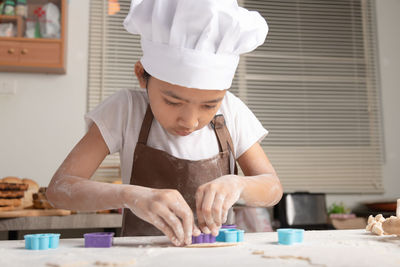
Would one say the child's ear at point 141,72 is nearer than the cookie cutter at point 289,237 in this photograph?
No

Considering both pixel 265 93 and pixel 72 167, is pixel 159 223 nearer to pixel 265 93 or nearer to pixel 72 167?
pixel 72 167

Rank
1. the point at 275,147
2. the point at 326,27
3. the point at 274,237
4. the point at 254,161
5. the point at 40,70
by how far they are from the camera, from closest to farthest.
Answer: the point at 274,237, the point at 254,161, the point at 40,70, the point at 275,147, the point at 326,27

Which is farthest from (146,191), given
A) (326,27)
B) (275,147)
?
(326,27)

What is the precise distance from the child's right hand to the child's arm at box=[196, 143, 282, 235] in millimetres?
39

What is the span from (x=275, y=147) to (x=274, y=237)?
7.67 feet

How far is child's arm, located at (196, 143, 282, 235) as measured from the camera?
0.78 metres

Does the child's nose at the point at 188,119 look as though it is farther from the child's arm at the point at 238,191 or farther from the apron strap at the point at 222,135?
the apron strap at the point at 222,135

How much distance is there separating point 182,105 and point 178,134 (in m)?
0.12

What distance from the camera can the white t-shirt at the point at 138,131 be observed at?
43.3 inches

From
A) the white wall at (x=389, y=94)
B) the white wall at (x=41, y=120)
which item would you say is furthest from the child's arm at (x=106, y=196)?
the white wall at (x=389, y=94)

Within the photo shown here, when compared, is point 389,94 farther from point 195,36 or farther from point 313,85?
point 195,36

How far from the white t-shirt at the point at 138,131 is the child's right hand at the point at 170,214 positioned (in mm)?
355

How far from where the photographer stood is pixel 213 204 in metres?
0.79

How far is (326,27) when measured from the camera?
3.44m
